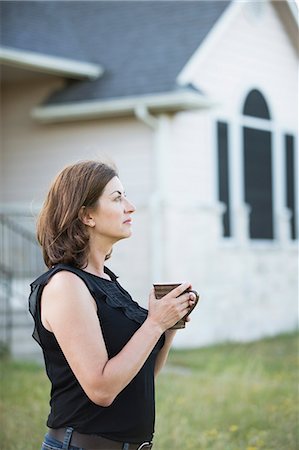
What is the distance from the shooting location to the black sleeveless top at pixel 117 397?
285cm

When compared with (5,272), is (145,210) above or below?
above

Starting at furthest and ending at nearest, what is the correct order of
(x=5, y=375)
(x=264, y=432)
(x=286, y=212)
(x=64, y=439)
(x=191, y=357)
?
1. (x=286, y=212)
2. (x=191, y=357)
3. (x=5, y=375)
4. (x=264, y=432)
5. (x=64, y=439)

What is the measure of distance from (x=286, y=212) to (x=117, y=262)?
3.78m

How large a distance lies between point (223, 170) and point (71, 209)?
11.6 m

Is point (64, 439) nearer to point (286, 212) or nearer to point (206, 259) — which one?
point (206, 259)

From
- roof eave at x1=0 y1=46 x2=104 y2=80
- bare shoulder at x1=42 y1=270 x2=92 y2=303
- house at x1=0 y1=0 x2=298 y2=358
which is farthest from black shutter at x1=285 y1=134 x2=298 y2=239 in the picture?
bare shoulder at x1=42 y1=270 x2=92 y2=303

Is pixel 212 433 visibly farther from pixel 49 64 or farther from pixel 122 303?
pixel 49 64

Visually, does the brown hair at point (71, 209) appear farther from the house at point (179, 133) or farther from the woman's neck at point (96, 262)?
the house at point (179, 133)

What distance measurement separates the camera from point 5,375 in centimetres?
965

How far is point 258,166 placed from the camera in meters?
15.3

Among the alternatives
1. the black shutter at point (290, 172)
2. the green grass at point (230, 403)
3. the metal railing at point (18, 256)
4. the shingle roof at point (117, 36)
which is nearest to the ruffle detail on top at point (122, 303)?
the green grass at point (230, 403)

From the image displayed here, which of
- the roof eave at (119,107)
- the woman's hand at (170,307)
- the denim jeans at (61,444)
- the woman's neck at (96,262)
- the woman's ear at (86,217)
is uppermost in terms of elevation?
the roof eave at (119,107)

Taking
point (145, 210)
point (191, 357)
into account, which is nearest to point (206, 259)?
point (145, 210)

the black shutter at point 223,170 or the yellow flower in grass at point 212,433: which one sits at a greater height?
the black shutter at point 223,170
